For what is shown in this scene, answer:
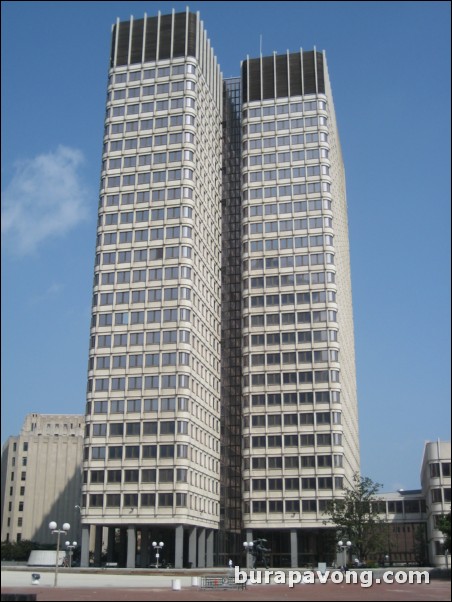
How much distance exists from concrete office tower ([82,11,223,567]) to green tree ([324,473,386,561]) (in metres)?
20.0

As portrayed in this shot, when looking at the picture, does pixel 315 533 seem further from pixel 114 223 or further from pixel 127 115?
pixel 127 115

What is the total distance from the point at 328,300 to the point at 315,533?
37104 mm

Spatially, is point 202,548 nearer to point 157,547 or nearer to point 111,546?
point 157,547

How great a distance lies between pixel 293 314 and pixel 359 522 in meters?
36.3

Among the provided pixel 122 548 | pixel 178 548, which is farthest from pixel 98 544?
pixel 178 548

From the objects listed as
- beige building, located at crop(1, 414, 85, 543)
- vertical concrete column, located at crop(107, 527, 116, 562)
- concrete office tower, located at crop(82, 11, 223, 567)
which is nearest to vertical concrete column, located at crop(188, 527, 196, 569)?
concrete office tower, located at crop(82, 11, 223, 567)

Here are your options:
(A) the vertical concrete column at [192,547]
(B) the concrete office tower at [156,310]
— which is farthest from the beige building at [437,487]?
(A) the vertical concrete column at [192,547]

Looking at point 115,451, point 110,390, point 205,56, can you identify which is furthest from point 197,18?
point 115,451

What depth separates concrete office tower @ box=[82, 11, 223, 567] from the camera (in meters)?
108

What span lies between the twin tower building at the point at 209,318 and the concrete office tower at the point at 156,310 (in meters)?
0.24

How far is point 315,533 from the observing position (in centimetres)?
12019

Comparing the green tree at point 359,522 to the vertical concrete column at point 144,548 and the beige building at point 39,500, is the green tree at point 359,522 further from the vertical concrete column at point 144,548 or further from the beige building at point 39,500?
the beige building at point 39,500

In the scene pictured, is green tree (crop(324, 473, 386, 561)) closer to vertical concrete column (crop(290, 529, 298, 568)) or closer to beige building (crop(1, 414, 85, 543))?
vertical concrete column (crop(290, 529, 298, 568))

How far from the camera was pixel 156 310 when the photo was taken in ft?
378
